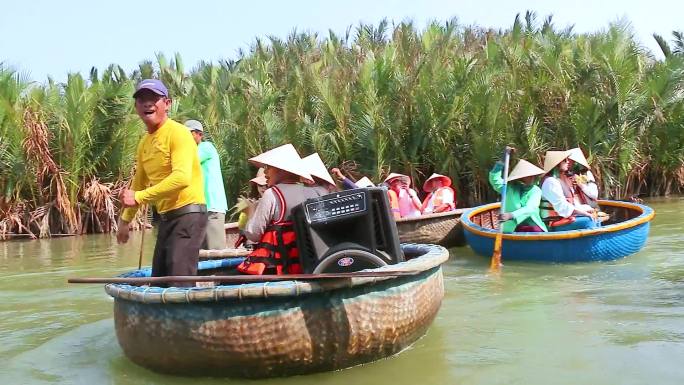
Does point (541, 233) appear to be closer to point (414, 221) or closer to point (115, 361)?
point (414, 221)

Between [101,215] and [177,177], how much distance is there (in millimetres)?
10837

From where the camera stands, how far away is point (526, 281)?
755cm

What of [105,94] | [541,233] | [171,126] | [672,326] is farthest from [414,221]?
[105,94]

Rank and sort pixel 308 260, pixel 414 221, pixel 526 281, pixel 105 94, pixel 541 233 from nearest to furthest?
pixel 308 260, pixel 526 281, pixel 541 233, pixel 414 221, pixel 105 94

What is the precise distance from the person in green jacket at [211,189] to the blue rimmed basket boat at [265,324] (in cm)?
273

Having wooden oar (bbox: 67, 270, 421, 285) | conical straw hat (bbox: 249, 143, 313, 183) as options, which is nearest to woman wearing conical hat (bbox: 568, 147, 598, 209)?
conical straw hat (bbox: 249, 143, 313, 183)

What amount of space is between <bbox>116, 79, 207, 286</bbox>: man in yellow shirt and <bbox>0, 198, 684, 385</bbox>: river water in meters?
0.70

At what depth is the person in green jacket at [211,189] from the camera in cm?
740

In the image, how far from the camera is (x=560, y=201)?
28.9ft

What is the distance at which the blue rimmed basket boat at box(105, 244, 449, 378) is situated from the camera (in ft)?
14.2

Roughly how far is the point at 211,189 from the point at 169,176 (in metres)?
2.81

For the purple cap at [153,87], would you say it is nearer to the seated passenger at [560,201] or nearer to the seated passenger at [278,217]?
the seated passenger at [278,217]

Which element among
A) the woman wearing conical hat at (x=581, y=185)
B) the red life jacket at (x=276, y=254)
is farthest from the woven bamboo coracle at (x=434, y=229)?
the red life jacket at (x=276, y=254)

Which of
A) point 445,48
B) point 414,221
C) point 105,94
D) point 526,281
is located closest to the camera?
point 526,281
